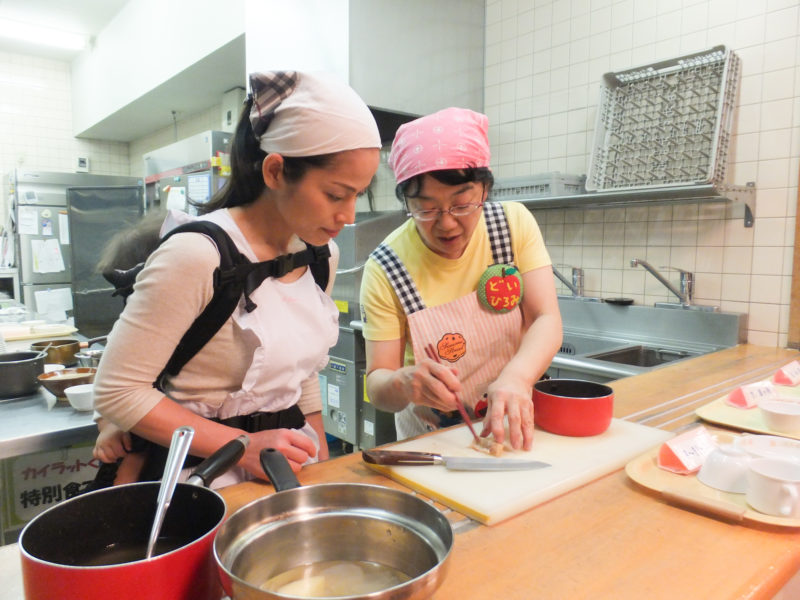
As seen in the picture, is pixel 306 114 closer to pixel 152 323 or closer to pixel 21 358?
pixel 152 323

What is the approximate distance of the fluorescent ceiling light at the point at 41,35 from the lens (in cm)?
489

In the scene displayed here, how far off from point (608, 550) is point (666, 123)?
235 cm

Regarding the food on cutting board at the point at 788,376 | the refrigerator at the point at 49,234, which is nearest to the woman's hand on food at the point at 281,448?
the food on cutting board at the point at 788,376

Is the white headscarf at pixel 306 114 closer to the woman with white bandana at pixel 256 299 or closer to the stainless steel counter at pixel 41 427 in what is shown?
the woman with white bandana at pixel 256 299

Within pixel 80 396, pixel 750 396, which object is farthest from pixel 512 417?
pixel 80 396

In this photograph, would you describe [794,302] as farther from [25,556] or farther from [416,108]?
[25,556]

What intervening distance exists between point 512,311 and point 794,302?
5.09 feet

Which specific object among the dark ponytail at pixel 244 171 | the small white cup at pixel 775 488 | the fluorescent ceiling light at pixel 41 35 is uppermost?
the fluorescent ceiling light at pixel 41 35

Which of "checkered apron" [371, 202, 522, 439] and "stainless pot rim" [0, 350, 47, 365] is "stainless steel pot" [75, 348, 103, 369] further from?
"checkered apron" [371, 202, 522, 439]

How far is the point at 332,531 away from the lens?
26.6 inches

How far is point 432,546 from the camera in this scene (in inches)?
24.0

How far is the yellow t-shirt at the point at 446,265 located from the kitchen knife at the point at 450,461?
0.49m

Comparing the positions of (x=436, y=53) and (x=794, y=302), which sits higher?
(x=436, y=53)

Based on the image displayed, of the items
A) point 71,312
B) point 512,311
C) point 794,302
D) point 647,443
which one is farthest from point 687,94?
point 71,312
